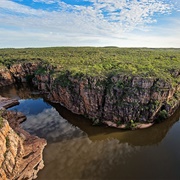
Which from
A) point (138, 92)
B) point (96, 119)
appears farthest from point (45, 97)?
point (138, 92)

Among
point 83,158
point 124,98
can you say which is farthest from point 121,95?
point 83,158

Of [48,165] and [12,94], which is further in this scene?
[12,94]

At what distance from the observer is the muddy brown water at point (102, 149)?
26906mm

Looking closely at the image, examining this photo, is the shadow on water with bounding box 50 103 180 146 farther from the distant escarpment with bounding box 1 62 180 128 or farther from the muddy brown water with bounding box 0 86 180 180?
the distant escarpment with bounding box 1 62 180 128

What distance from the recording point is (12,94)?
65125 millimetres

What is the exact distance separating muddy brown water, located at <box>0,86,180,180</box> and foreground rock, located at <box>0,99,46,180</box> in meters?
1.39

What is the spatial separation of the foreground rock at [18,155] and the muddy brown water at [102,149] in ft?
4.56

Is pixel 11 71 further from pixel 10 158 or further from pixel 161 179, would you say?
pixel 161 179

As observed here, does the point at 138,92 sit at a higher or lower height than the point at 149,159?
higher

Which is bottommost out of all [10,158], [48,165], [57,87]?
[48,165]

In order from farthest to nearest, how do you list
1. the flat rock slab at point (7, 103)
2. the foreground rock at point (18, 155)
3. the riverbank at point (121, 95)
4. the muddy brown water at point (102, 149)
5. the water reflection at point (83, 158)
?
the flat rock slab at point (7, 103), the riverbank at point (121, 95), the muddy brown water at point (102, 149), the water reflection at point (83, 158), the foreground rock at point (18, 155)

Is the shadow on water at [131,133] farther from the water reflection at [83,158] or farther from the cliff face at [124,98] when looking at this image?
the cliff face at [124,98]

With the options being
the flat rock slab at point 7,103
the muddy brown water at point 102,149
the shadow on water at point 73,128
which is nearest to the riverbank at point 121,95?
the shadow on water at point 73,128

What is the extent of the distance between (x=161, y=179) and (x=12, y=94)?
5602 centimetres
